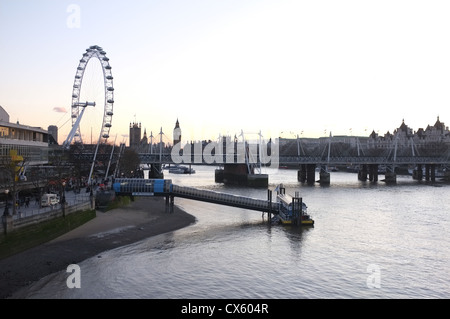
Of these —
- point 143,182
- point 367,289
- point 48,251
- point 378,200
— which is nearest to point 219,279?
point 367,289

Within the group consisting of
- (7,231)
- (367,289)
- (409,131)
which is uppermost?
(409,131)

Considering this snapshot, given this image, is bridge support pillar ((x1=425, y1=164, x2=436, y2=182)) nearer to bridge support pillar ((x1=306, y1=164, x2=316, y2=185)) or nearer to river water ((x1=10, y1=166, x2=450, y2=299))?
bridge support pillar ((x1=306, y1=164, x2=316, y2=185))

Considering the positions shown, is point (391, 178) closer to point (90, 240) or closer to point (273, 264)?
point (273, 264)

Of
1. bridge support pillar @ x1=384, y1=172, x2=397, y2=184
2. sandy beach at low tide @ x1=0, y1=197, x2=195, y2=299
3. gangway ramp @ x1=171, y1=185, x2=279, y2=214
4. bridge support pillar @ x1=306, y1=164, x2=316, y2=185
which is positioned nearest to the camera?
sandy beach at low tide @ x1=0, y1=197, x2=195, y2=299

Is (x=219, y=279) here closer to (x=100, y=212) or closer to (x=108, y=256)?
(x=108, y=256)

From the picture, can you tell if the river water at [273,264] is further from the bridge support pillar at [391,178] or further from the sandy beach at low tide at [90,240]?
the bridge support pillar at [391,178]

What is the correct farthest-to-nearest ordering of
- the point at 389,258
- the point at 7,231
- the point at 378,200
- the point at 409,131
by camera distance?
the point at 409,131, the point at 378,200, the point at 389,258, the point at 7,231

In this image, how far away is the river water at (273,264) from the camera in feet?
61.8

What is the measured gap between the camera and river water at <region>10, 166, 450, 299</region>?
18.8m

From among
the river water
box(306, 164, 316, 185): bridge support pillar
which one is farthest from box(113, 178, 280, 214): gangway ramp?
box(306, 164, 316, 185): bridge support pillar

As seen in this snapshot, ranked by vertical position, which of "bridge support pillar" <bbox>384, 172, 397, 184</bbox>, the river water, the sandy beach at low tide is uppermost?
"bridge support pillar" <bbox>384, 172, 397, 184</bbox>

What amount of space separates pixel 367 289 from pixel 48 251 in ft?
52.8

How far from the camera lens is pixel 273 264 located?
A: 23.1 meters

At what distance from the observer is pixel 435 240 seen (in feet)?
97.0
